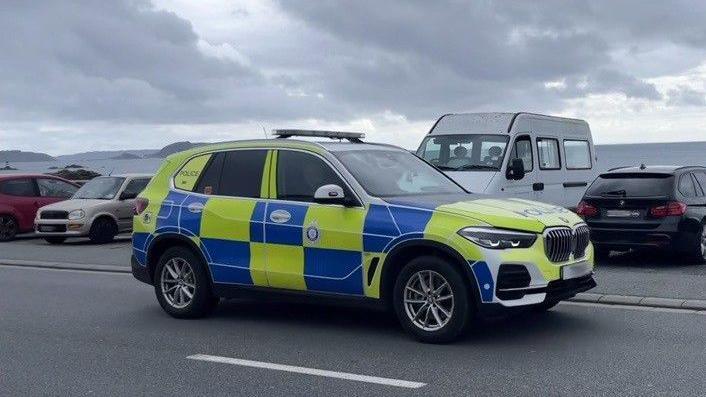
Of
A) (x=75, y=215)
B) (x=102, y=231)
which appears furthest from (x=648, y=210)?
(x=75, y=215)

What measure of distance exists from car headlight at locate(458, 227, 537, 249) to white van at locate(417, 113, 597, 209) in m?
7.24

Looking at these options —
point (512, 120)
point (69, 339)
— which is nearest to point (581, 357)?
point (69, 339)

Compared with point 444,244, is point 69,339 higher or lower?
lower

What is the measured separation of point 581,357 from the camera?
25.3ft

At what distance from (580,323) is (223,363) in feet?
11.4

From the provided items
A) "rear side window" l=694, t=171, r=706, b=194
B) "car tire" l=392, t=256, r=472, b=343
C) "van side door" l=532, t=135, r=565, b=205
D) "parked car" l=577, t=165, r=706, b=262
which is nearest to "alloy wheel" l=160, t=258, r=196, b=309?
"car tire" l=392, t=256, r=472, b=343

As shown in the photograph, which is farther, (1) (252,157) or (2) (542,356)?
(1) (252,157)

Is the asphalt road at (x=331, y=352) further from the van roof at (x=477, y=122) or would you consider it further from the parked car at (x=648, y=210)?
the van roof at (x=477, y=122)

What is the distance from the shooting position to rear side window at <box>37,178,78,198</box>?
23.8 m

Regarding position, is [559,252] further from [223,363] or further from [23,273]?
[23,273]

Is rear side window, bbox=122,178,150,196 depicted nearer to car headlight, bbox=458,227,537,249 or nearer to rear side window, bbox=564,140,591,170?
rear side window, bbox=564,140,591,170

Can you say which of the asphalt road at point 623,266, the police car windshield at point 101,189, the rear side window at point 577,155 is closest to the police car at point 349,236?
the asphalt road at point 623,266

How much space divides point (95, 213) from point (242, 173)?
12.5m

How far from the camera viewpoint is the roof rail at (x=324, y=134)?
999 centimetres
